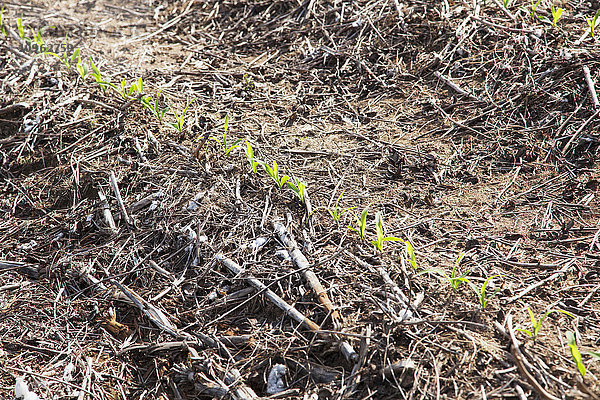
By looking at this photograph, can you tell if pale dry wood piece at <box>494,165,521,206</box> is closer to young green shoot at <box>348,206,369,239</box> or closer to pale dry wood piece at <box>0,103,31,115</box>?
young green shoot at <box>348,206,369,239</box>

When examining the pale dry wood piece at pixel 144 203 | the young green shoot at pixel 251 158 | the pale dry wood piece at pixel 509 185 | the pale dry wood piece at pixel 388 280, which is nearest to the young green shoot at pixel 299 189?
the young green shoot at pixel 251 158

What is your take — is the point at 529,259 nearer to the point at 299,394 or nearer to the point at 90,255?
the point at 299,394

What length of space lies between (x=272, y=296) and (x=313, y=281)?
195 millimetres

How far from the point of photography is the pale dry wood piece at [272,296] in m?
1.99

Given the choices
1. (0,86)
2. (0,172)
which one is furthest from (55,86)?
(0,172)

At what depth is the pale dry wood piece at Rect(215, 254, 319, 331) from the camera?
199cm

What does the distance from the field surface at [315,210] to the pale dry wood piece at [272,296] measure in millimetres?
13

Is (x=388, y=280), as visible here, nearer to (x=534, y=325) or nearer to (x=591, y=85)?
(x=534, y=325)

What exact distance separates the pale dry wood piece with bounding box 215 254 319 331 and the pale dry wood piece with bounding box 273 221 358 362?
92 millimetres

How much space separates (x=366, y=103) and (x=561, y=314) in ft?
5.77

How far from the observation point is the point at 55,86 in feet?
10.8

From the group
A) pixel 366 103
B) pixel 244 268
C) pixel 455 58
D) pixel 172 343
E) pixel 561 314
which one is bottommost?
pixel 172 343

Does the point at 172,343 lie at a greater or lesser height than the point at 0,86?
lesser

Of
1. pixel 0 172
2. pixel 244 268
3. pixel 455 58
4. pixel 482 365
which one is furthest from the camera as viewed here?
pixel 455 58
